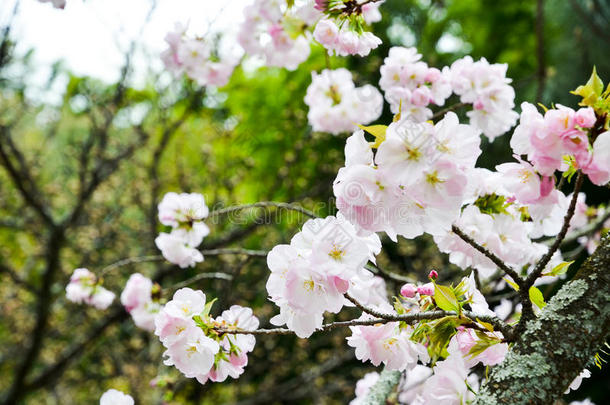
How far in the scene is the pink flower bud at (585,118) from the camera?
687mm

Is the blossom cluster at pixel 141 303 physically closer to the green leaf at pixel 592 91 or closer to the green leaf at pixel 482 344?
the green leaf at pixel 482 344

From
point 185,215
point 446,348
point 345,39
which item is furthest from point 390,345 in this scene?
point 185,215

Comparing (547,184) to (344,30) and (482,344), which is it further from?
(344,30)

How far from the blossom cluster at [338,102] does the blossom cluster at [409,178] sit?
55.0 inches

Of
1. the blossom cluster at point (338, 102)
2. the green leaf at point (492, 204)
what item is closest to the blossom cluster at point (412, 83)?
the green leaf at point (492, 204)

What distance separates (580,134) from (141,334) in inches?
191

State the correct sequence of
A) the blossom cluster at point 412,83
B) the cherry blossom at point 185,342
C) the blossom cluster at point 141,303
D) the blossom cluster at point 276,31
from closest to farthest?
the cherry blossom at point 185,342 → the blossom cluster at point 412,83 → the blossom cluster at point 276,31 → the blossom cluster at point 141,303

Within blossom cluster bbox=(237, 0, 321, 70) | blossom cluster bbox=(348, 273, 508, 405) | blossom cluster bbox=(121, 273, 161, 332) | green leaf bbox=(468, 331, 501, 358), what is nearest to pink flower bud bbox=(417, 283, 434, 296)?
blossom cluster bbox=(348, 273, 508, 405)

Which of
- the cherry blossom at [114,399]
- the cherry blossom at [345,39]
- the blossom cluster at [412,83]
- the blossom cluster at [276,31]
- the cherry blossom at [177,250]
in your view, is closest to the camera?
the cherry blossom at [114,399]

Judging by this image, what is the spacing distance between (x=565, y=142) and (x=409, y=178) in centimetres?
25

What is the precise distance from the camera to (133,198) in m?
4.16

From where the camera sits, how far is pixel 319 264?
71 cm

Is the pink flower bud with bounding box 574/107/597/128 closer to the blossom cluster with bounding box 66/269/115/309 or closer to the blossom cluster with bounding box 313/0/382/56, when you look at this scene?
the blossom cluster with bounding box 313/0/382/56

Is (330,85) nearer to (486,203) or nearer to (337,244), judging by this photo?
(486,203)
